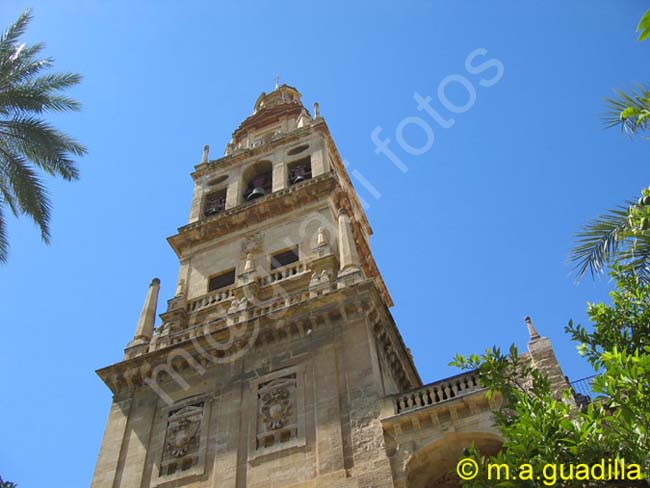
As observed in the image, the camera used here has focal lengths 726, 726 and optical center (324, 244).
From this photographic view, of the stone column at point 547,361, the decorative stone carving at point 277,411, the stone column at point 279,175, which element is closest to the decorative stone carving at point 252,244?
the stone column at point 279,175

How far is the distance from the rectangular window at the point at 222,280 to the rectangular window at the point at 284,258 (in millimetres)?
Answer: 1839

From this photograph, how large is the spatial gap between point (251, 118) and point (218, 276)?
16659 mm

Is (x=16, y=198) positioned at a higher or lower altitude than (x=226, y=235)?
lower

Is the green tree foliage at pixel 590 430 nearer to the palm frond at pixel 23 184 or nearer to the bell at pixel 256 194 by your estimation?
the palm frond at pixel 23 184

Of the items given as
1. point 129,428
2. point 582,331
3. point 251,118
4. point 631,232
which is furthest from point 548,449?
point 251,118

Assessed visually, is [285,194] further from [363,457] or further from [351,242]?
[363,457]

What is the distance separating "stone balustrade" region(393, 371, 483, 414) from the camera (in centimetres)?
1895

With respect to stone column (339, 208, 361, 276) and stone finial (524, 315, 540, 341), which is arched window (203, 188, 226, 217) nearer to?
stone column (339, 208, 361, 276)

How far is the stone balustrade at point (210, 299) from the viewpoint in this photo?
26814 millimetres

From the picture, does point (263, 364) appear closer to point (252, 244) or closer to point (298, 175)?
point (252, 244)

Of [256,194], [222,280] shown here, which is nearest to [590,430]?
[222,280]

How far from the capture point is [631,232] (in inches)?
498

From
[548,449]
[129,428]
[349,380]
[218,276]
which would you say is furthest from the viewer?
[218,276]

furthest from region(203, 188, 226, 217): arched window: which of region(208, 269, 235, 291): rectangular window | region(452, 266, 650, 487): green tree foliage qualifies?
region(452, 266, 650, 487): green tree foliage
